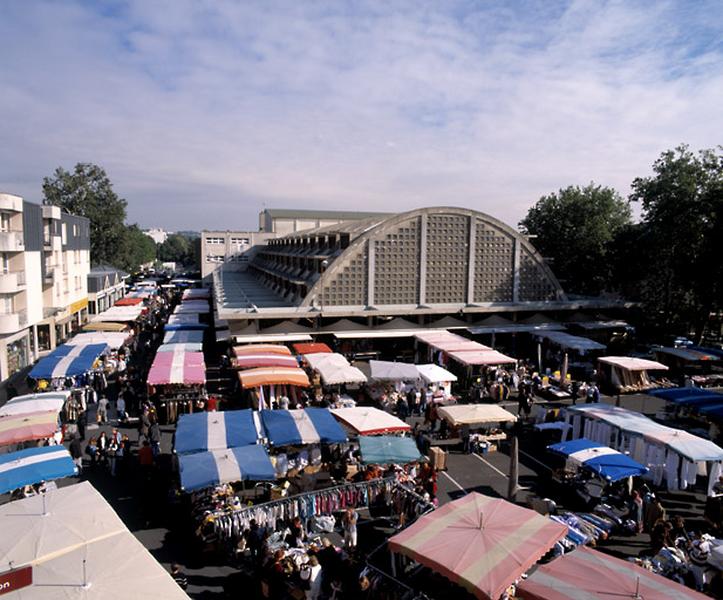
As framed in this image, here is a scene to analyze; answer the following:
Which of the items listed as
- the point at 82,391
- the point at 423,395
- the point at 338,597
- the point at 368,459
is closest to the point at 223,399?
the point at 82,391

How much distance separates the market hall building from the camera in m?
28.0

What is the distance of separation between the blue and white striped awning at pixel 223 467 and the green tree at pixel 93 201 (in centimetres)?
4913

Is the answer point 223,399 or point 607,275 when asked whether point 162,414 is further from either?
point 607,275

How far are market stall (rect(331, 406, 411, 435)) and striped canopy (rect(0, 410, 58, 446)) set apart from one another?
795 centimetres

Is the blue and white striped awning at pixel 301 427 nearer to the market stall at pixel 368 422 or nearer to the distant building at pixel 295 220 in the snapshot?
the market stall at pixel 368 422

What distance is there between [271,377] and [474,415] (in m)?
7.41

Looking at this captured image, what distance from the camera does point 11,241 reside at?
82.9 feet

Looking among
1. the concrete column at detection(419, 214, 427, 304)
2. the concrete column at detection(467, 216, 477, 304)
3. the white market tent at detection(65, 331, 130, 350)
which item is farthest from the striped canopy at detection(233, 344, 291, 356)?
the concrete column at detection(467, 216, 477, 304)

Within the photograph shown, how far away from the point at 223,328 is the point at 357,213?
57.6 m

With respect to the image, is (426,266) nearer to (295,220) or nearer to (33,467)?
(33,467)

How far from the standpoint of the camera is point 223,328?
3098 centimetres

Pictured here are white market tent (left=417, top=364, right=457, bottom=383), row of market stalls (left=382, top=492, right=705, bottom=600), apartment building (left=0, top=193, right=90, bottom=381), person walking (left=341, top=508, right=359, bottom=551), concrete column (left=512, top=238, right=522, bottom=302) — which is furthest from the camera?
concrete column (left=512, top=238, right=522, bottom=302)

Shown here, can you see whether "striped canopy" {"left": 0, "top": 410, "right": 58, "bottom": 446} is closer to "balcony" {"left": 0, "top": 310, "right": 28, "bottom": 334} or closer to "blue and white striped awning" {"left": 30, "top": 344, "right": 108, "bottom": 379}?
"blue and white striped awning" {"left": 30, "top": 344, "right": 108, "bottom": 379}

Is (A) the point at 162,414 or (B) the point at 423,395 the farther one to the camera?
(B) the point at 423,395
